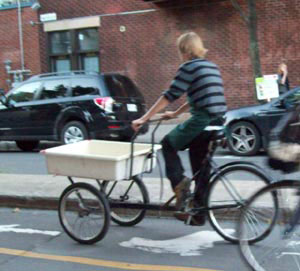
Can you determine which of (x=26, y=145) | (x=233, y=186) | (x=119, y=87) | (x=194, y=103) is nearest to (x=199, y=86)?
(x=194, y=103)

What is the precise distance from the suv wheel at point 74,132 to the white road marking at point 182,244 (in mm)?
6251

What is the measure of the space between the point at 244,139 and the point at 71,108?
401 centimetres

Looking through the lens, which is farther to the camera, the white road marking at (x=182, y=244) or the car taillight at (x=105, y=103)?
the car taillight at (x=105, y=103)

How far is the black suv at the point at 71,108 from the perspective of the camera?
34.3 ft

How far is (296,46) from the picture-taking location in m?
14.4

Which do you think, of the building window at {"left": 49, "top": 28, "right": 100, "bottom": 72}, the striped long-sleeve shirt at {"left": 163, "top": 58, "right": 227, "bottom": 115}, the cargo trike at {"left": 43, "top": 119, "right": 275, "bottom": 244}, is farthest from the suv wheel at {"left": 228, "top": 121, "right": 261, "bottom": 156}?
the building window at {"left": 49, "top": 28, "right": 100, "bottom": 72}

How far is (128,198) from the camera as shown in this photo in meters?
4.90

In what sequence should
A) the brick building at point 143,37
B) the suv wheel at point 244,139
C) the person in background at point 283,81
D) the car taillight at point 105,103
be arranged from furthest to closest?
the brick building at point 143,37 → the person in background at point 283,81 → the car taillight at point 105,103 → the suv wheel at point 244,139

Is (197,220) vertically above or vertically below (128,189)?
below

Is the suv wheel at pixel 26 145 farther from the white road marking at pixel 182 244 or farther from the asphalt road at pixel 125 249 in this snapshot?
the white road marking at pixel 182 244

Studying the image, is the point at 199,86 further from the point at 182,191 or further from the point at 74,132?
the point at 74,132

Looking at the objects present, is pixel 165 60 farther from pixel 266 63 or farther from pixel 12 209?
pixel 12 209

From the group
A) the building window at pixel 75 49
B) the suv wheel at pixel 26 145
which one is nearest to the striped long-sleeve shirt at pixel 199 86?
the suv wheel at pixel 26 145

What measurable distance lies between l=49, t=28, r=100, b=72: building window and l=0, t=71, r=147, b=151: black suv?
6184 millimetres
